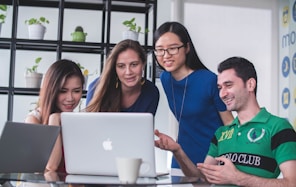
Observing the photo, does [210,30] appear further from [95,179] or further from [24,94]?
[95,179]

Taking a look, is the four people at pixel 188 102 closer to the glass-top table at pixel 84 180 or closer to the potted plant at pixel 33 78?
the glass-top table at pixel 84 180

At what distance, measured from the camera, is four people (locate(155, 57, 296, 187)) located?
67.9 inches

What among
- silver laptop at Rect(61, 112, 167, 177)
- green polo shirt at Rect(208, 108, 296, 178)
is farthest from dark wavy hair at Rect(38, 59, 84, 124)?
green polo shirt at Rect(208, 108, 296, 178)

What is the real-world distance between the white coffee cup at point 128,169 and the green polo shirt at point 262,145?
60 cm

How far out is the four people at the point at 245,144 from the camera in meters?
1.72

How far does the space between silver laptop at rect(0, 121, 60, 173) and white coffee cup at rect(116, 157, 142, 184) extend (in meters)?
0.45

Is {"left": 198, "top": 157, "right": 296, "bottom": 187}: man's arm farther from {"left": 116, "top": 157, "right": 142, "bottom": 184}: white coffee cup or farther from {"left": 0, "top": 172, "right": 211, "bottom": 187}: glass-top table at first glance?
{"left": 116, "top": 157, "right": 142, "bottom": 184}: white coffee cup

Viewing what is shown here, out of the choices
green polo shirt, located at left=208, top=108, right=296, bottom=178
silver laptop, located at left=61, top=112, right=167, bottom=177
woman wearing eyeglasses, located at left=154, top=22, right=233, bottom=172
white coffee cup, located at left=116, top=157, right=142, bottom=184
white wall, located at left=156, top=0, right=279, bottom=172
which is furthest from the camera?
white wall, located at left=156, top=0, right=279, bottom=172

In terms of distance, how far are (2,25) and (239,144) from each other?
2.90 meters

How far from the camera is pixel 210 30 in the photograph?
4.80 metres

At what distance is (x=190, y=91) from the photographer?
97.3 inches

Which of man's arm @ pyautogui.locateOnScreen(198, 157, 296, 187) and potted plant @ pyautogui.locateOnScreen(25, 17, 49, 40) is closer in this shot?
man's arm @ pyautogui.locateOnScreen(198, 157, 296, 187)

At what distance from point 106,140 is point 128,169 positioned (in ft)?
0.88

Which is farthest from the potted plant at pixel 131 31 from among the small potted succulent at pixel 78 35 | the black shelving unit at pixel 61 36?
the small potted succulent at pixel 78 35
